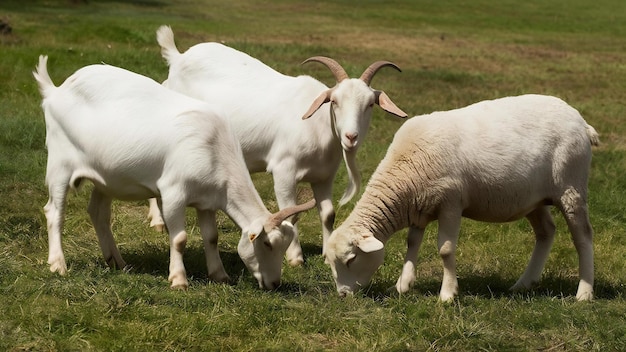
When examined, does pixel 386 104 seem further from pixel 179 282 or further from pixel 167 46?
pixel 167 46

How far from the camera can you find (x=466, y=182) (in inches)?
281

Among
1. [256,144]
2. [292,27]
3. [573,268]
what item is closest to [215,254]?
[256,144]

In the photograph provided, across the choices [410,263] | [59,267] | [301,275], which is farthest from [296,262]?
[59,267]

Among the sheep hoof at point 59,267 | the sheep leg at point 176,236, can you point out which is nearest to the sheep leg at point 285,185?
the sheep leg at point 176,236

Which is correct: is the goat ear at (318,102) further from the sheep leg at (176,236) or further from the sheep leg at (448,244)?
the sheep leg at (448,244)

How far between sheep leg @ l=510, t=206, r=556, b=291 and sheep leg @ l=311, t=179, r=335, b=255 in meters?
1.85

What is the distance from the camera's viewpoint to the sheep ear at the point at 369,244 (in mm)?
6848

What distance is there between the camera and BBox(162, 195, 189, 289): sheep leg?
7184 millimetres

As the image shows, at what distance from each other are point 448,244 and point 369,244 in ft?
2.16

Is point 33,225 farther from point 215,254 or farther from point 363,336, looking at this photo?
point 363,336

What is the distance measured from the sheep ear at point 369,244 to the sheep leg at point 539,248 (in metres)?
1.43

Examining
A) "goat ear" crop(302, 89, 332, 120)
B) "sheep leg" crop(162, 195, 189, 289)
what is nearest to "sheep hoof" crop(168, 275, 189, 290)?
"sheep leg" crop(162, 195, 189, 289)

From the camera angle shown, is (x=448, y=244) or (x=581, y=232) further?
(x=581, y=232)

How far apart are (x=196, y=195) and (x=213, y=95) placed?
90.9 inches
